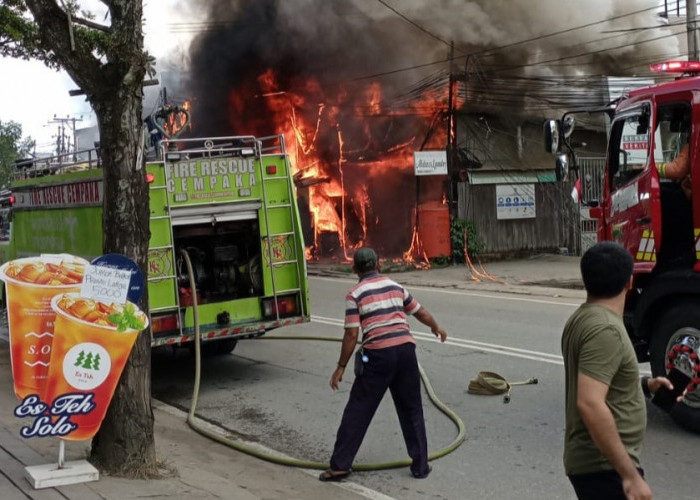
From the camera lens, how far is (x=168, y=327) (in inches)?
329

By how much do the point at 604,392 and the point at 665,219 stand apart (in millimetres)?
4018

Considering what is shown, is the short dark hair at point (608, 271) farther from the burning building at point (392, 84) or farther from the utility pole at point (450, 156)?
the utility pole at point (450, 156)

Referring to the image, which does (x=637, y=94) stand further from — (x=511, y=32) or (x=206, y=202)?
(x=511, y=32)

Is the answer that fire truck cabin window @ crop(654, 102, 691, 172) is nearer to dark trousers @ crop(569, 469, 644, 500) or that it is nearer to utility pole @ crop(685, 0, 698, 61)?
dark trousers @ crop(569, 469, 644, 500)

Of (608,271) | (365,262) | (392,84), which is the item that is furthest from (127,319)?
(392,84)

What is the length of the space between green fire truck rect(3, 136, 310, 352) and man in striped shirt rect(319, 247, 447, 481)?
3.10m

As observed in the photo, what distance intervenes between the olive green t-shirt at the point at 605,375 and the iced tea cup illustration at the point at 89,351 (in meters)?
2.93

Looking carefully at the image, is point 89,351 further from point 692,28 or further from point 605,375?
point 692,28

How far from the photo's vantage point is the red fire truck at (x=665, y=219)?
6.11 meters

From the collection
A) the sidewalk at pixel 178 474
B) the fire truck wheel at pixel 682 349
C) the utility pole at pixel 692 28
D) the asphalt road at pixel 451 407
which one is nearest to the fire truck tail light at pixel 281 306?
the asphalt road at pixel 451 407

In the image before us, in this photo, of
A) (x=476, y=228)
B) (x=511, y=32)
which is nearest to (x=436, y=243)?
(x=476, y=228)

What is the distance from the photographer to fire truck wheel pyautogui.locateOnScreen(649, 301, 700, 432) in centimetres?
605

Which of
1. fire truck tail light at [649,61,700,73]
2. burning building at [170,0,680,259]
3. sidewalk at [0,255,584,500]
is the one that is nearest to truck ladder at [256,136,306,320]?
sidewalk at [0,255,584,500]

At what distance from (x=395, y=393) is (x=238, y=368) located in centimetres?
443
